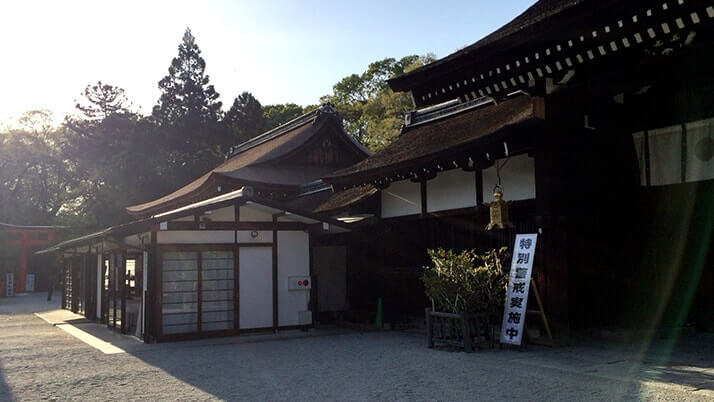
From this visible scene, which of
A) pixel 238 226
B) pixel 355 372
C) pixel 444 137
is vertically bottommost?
pixel 355 372

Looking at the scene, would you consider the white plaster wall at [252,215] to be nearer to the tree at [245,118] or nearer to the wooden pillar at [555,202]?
the wooden pillar at [555,202]

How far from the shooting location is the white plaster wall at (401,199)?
36.8ft

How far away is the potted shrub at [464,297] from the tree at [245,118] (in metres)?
26.7

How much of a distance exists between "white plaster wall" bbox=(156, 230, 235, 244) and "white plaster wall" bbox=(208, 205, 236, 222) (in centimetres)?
20

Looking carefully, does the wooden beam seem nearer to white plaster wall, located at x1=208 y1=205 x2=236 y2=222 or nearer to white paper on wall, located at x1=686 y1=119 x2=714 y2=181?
white plaster wall, located at x1=208 y1=205 x2=236 y2=222

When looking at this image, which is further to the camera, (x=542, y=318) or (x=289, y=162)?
(x=289, y=162)

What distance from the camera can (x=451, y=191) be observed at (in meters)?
10.4

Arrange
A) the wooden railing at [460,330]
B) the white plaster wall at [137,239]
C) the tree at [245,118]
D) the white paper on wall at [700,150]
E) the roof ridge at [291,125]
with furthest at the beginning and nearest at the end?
1. the tree at [245,118]
2. the roof ridge at [291,125]
3. the white plaster wall at [137,239]
4. the wooden railing at [460,330]
5. the white paper on wall at [700,150]

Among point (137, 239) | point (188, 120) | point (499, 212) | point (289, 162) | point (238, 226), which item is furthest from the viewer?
point (188, 120)

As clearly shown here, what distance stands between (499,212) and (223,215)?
4.54 m

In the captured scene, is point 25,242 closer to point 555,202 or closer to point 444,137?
point 444,137

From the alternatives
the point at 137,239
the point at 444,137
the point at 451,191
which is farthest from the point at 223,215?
the point at 444,137

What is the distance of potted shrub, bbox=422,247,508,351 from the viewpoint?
318 inches

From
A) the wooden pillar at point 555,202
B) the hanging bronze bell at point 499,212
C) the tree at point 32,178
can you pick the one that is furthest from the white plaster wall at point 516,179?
the tree at point 32,178
